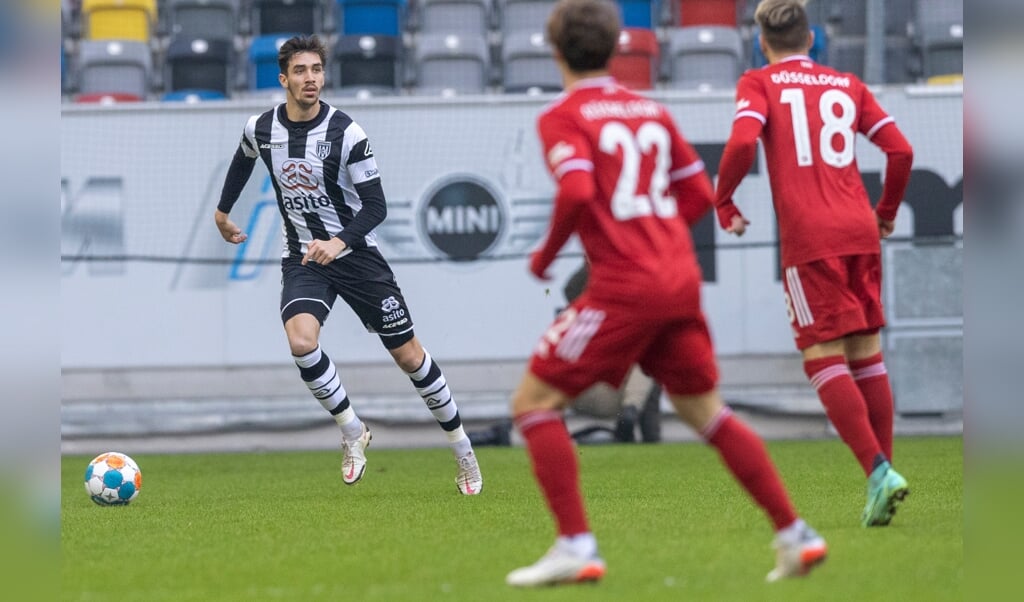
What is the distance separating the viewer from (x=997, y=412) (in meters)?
4.09

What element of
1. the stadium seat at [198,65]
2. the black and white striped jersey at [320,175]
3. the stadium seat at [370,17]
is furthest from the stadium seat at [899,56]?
the black and white striped jersey at [320,175]

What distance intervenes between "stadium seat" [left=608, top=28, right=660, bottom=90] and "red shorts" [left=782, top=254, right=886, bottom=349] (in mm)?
8945

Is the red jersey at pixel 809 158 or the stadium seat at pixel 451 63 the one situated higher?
the stadium seat at pixel 451 63

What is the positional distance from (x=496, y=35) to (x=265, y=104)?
3781mm

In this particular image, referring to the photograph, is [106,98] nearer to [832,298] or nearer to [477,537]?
[477,537]

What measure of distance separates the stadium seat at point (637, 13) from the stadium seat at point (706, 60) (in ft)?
2.34

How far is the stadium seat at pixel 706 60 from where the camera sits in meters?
15.1

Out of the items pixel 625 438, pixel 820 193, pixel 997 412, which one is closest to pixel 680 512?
pixel 820 193

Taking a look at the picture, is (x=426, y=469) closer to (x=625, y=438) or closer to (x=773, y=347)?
(x=625, y=438)

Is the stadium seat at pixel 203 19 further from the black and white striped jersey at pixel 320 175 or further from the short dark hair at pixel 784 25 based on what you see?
the short dark hair at pixel 784 25

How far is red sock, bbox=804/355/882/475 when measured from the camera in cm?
580

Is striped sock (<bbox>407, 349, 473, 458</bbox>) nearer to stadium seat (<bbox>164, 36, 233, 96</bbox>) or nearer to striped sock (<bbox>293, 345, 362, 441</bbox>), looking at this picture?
striped sock (<bbox>293, 345, 362, 441</bbox>)

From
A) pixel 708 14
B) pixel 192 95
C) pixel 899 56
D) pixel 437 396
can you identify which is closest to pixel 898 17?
pixel 899 56

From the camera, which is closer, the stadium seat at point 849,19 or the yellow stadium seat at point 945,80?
the yellow stadium seat at point 945,80
